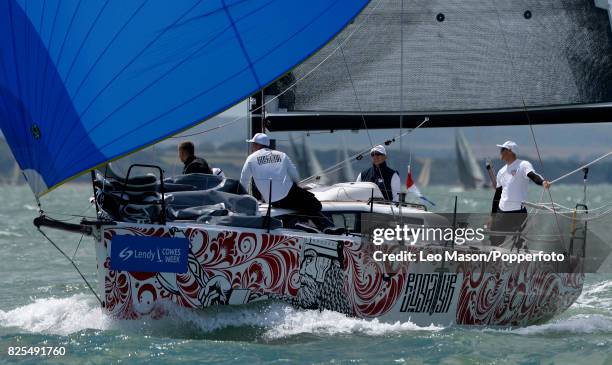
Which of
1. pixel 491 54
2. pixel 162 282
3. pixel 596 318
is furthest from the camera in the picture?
pixel 491 54

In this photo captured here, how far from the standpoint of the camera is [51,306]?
8531mm

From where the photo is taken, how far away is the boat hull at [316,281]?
7020 millimetres

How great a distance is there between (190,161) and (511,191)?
2759mm

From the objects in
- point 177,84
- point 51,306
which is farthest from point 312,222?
point 51,306

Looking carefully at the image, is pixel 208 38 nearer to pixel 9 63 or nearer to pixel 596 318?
pixel 9 63

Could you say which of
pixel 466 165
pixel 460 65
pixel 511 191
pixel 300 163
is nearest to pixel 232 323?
pixel 511 191

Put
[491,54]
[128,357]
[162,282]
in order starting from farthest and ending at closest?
[491,54], [162,282], [128,357]

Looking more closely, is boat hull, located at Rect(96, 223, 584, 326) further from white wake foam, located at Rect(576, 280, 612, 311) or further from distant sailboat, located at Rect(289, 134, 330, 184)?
distant sailboat, located at Rect(289, 134, 330, 184)

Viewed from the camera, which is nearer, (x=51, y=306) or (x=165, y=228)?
(x=165, y=228)

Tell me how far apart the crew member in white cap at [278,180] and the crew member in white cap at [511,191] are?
5.42 ft

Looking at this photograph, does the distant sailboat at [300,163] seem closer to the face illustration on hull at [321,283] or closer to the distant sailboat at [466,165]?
the distant sailboat at [466,165]

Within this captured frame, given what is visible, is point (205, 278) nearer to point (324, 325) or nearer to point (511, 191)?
point (324, 325)

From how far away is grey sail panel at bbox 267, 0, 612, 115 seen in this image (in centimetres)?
979

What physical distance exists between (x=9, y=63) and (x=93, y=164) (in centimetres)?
97
